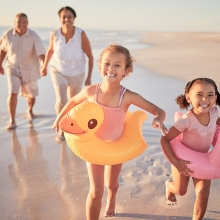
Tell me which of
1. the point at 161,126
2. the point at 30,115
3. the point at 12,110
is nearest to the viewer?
the point at 161,126

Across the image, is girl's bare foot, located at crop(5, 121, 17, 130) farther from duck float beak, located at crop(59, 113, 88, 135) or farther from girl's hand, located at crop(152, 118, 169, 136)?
girl's hand, located at crop(152, 118, 169, 136)

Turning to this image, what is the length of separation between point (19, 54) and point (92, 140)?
118 inches

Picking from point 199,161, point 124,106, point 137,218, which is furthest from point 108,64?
point 137,218

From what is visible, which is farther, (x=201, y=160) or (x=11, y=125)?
(x=11, y=125)

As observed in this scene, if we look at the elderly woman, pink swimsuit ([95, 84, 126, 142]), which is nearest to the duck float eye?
pink swimsuit ([95, 84, 126, 142])

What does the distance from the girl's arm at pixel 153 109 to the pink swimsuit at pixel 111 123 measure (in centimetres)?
10

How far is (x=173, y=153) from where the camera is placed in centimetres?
254

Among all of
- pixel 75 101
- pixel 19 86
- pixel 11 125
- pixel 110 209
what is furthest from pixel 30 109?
pixel 110 209

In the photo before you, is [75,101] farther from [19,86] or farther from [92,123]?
[19,86]

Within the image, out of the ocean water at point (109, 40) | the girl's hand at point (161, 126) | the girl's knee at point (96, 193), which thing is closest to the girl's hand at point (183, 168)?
the girl's hand at point (161, 126)

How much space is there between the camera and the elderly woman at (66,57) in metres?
4.68

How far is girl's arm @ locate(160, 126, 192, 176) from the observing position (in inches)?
98.4

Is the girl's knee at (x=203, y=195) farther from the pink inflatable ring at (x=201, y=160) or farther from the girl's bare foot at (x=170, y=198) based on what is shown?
the girl's bare foot at (x=170, y=198)

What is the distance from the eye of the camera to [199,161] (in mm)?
2504
